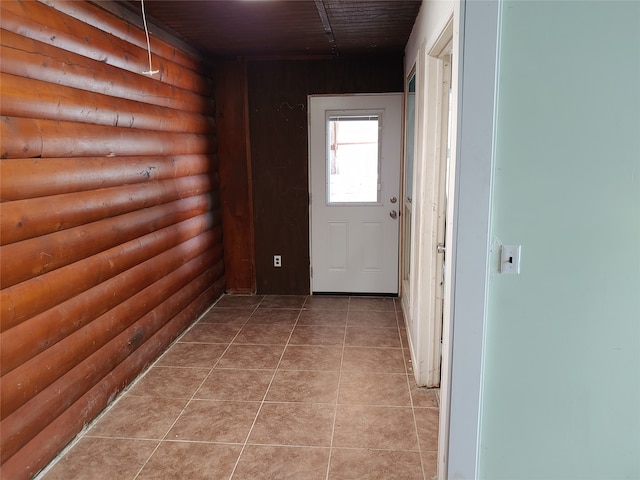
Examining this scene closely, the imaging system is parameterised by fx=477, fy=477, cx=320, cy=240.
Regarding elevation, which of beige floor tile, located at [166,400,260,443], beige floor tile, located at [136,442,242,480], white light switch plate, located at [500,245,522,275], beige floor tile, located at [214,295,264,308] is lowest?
beige floor tile, located at [136,442,242,480]

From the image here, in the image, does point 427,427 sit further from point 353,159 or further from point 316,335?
point 353,159

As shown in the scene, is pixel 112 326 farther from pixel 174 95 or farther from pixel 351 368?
pixel 174 95

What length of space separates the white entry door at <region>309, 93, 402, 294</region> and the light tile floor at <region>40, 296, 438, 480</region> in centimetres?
87

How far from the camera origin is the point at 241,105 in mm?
4555

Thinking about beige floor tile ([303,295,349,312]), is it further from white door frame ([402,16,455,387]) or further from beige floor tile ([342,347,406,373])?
white door frame ([402,16,455,387])

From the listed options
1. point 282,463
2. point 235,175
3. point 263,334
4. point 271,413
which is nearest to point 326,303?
point 263,334

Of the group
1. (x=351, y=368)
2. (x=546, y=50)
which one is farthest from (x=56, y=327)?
(x=546, y=50)

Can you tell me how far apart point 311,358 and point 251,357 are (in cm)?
44

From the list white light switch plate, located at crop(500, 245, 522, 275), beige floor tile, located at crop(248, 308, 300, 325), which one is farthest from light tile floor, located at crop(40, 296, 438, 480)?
white light switch plate, located at crop(500, 245, 522, 275)

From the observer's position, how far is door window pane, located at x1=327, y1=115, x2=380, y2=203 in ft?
14.9

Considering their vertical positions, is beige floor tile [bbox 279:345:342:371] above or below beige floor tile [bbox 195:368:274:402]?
above

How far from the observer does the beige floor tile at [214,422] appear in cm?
247

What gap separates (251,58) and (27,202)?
2.93 meters

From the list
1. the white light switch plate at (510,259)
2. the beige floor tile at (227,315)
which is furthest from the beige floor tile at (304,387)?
the white light switch plate at (510,259)
